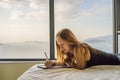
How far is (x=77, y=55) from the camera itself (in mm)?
2201

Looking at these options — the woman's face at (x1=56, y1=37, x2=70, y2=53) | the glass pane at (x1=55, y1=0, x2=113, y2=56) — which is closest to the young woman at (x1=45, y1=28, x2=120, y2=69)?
the woman's face at (x1=56, y1=37, x2=70, y2=53)

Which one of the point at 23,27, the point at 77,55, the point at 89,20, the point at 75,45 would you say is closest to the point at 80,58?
the point at 77,55

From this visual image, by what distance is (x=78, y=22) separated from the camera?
3.57m

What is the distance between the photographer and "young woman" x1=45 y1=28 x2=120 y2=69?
7.23 feet

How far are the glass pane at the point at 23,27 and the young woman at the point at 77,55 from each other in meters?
1.26

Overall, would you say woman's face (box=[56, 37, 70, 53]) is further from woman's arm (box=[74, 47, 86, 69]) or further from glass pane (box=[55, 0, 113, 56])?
glass pane (box=[55, 0, 113, 56])

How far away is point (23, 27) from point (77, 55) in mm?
1634

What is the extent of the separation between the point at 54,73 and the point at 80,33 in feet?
5.69

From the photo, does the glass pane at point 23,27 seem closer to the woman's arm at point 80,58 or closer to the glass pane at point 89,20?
the glass pane at point 89,20

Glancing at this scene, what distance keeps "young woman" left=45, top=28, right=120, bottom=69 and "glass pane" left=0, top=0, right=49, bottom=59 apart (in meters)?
1.26

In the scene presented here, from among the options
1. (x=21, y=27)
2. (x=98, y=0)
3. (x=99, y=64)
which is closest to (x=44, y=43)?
(x=21, y=27)

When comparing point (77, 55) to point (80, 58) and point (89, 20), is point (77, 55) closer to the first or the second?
point (80, 58)

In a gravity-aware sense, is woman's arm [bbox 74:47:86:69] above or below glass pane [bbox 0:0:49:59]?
below

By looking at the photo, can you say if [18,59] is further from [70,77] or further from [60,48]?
[70,77]
